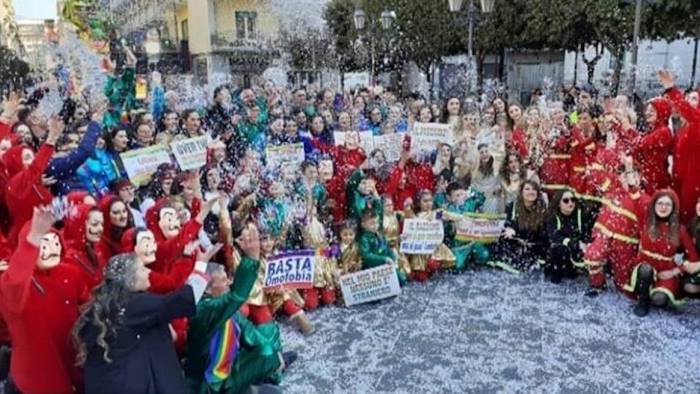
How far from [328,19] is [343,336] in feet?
82.5

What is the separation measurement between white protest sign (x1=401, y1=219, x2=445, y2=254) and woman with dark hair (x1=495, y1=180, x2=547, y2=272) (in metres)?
0.80

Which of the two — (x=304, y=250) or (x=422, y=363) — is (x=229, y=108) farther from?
(x=422, y=363)

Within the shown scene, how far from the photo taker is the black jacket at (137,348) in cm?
284

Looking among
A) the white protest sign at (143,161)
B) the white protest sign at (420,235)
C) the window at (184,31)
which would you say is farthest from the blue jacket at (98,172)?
the window at (184,31)

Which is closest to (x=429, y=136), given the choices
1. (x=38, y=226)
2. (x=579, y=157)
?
(x=579, y=157)

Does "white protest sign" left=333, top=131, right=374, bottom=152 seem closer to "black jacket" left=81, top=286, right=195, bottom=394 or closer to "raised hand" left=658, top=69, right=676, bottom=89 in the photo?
"raised hand" left=658, top=69, right=676, bottom=89

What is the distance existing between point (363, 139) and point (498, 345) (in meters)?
3.25

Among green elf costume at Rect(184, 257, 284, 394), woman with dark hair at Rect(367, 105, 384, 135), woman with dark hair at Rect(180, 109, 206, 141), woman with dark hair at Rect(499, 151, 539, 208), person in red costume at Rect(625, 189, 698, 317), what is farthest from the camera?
woman with dark hair at Rect(367, 105, 384, 135)

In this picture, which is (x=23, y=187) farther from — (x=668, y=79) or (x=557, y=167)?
(x=668, y=79)

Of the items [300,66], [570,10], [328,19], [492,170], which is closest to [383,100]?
[492,170]

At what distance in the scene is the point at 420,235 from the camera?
20.5ft

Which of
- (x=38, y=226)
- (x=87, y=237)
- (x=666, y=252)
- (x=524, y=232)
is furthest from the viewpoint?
(x=524, y=232)

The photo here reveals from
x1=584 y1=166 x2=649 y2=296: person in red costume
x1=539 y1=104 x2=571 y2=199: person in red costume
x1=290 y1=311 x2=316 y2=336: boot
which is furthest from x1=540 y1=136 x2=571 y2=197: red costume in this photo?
x1=290 y1=311 x2=316 y2=336: boot

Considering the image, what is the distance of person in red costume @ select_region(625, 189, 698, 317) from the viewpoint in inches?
212
